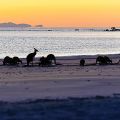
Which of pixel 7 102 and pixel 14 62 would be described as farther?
pixel 14 62

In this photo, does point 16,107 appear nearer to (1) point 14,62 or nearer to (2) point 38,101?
(2) point 38,101

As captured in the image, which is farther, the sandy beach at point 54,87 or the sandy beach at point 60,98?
the sandy beach at point 54,87

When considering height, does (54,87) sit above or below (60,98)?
above

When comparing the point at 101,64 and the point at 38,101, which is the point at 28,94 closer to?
the point at 38,101

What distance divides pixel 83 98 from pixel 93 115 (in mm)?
2214

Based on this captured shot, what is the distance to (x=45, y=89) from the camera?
54.0 feet

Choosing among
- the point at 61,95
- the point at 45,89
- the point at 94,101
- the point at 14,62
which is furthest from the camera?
the point at 14,62

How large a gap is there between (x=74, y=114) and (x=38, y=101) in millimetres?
1862

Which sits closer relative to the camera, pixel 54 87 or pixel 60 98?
pixel 60 98

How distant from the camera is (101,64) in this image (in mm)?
29516

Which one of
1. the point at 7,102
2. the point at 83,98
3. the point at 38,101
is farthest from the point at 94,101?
the point at 7,102

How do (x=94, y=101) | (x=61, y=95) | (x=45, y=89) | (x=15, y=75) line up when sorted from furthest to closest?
(x=15, y=75) → (x=45, y=89) → (x=61, y=95) → (x=94, y=101)

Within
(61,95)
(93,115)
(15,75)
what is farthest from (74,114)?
(15,75)

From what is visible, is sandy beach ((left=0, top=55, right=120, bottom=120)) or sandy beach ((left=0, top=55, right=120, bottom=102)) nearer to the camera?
sandy beach ((left=0, top=55, right=120, bottom=120))
